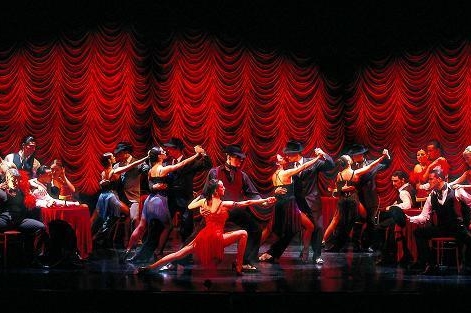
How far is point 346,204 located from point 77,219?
12.7 ft

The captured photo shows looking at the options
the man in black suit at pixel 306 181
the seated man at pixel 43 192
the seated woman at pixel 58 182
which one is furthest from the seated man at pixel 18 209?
the man in black suit at pixel 306 181

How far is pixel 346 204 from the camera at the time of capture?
33.1 ft

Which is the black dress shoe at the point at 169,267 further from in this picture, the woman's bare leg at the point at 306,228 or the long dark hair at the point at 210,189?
the woman's bare leg at the point at 306,228

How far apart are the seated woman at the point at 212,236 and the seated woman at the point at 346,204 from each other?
2718 mm

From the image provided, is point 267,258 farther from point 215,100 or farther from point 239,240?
point 215,100

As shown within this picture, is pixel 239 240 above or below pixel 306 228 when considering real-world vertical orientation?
below

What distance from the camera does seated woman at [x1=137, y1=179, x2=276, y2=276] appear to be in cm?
748

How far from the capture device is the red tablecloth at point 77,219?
855 cm

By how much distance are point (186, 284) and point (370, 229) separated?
4155 millimetres

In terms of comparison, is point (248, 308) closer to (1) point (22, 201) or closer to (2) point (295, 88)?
(1) point (22, 201)

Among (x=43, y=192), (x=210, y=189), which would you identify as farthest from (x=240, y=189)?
(x=43, y=192)

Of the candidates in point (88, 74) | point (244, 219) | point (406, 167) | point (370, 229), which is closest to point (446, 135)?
point (406, 167)

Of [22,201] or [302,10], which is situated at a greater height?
[302,10]

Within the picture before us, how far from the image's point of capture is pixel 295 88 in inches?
483
